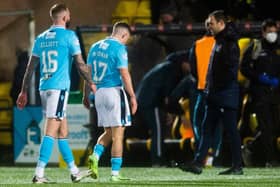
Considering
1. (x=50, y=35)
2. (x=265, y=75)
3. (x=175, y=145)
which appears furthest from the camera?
(x=175, y=145)

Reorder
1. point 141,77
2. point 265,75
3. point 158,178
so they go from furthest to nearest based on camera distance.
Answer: point 141,77 < point 265,75 < point 158,178

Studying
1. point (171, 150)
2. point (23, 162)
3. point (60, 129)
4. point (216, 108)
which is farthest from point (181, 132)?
point (60, 129)

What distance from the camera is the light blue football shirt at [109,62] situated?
646 inches

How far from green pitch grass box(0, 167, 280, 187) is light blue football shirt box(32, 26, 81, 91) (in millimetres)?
1207

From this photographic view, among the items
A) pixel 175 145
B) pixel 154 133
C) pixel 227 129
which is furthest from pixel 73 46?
pixel 175 145

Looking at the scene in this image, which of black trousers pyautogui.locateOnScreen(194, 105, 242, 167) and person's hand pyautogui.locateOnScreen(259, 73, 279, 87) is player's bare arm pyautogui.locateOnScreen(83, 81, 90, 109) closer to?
black trousers pyautogui.locateOnScreen(194, 105, 242, 167)

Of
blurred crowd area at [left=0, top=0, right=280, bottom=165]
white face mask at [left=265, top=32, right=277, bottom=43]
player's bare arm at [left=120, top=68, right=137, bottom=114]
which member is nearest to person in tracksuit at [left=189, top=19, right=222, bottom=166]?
white face mask at [left=265, top=32, right=277, bottom=43]

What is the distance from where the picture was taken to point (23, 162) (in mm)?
22438

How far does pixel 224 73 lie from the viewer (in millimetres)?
17406

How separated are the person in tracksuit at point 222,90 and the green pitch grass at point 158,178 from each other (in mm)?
289

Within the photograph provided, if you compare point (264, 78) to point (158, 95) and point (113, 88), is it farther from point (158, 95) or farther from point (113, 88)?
point (113, 88)

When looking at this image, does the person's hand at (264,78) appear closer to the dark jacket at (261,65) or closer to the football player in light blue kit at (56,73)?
the dark jacket at (261,65)

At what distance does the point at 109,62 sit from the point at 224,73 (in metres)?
1.75

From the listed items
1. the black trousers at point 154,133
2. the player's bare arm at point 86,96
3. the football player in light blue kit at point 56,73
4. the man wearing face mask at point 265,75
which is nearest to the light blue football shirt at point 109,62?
the player's bare arm at point 86,96
